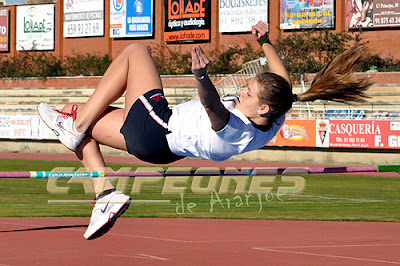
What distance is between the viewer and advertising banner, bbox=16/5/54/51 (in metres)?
56.7

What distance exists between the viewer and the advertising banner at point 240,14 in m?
46.8

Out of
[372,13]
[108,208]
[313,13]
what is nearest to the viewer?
[108,208]

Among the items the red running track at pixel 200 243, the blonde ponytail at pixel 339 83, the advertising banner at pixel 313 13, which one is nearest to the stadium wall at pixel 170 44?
the advertising banner at pixel 313 13

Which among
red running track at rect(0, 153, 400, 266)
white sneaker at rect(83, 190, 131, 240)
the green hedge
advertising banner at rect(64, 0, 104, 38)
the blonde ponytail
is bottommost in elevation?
red running track at rect(0, 153, 400, 266)

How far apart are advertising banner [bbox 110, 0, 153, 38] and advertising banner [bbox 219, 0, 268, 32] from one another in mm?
5707

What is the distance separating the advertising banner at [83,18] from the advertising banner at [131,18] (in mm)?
1299

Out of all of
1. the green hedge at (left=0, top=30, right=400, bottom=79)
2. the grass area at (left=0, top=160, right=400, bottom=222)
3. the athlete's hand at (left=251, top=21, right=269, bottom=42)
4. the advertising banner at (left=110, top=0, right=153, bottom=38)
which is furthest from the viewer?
the advertising banner at (left=110, top=0, right=153, bottom=38)

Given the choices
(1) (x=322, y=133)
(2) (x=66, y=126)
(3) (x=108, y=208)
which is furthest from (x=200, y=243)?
(1) (x=322, y=133)

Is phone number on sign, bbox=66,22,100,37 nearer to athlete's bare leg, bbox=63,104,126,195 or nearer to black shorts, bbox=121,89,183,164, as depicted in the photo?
athlete's bare leg, bbox=63,104,126,195

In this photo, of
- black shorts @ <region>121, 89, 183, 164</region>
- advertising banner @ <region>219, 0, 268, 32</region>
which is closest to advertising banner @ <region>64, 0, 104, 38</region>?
advertising banner @ <region>219, 0, 268, 32</region>

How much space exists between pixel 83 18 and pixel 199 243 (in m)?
46.5

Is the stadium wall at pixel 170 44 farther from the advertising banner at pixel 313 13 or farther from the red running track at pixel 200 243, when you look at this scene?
the red running track at pixel 200 243

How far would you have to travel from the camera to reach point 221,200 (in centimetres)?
1705

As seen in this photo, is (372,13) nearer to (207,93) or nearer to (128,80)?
(128,80)
